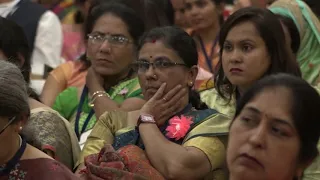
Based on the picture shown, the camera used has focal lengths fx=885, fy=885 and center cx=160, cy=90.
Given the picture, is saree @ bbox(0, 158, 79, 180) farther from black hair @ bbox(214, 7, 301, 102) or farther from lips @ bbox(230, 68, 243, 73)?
black hair @ bbox(214, 7, 301, 102)

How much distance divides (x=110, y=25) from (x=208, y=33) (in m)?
1.29

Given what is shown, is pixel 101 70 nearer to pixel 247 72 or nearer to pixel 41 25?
pixel 247 72

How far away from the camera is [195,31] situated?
5910 mm

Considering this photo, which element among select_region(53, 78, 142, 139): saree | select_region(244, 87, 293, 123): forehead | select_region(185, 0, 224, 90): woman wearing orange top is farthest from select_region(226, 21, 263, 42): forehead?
select_region(185, 0, 224, 90): woman wearing orange top

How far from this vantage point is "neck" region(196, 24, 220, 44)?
588 cm

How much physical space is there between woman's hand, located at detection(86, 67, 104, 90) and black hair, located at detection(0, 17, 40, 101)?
411mm

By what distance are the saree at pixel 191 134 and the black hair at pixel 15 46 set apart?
49 centimetres

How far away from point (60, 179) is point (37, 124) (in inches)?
30.0

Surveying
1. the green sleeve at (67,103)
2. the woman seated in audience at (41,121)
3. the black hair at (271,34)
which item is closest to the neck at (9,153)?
the woman seated in audience at (41,121)

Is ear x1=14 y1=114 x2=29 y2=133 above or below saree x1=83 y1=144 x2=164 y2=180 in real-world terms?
above

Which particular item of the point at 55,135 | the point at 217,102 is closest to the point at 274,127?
the point at 55,135

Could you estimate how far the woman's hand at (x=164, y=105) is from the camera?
3848mm

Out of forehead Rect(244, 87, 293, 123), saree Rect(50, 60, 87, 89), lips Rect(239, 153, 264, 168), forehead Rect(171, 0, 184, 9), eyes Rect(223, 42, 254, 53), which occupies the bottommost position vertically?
saree Rect(50, 60, 87, 89)

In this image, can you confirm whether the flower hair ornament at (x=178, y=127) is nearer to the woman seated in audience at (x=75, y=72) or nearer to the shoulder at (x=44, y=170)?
the shoulder at (x=44, y=170)
